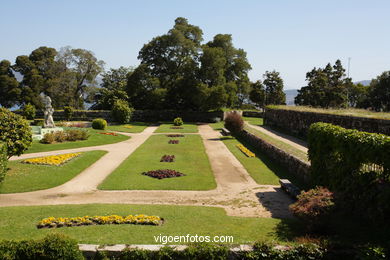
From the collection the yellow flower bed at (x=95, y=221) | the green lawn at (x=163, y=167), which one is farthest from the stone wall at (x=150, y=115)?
the yellow flower bed at (x=95, y=221)

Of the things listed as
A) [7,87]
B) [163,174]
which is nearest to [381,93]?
[163,174]

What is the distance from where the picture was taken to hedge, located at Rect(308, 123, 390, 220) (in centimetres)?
900

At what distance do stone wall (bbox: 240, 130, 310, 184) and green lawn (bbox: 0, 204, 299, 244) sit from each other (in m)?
5.89

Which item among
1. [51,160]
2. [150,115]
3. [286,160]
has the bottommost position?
[51,160]

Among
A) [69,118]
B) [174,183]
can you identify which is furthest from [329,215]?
[69,118]

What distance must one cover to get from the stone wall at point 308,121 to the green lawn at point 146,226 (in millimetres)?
11587

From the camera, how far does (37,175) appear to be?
1705 cm

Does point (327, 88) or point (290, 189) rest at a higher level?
point (327, 88)

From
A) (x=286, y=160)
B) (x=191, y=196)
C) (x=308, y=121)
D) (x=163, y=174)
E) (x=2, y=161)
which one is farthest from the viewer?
(x=308, y=121)

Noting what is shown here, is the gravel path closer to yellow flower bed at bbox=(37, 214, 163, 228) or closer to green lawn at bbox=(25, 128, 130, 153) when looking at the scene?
yellow flower bed at bbox=(37, 214, 163, 228)

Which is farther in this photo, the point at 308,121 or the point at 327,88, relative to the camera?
the point at 327,88

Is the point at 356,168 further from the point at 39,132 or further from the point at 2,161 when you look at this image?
the point at 39,132

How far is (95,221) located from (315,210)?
7.05 meters

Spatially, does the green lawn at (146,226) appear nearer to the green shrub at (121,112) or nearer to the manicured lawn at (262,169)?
the manicured lawn at (262,169)
